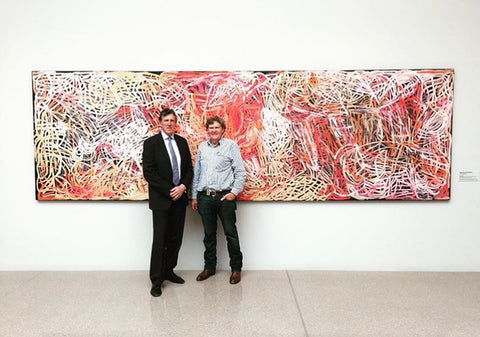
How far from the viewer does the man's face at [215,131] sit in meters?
3.14

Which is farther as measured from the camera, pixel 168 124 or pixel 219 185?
pixel 219 185

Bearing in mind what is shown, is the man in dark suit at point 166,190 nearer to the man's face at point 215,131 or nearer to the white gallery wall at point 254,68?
the man's face at point 215,131

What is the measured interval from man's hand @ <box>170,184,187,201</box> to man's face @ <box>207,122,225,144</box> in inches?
21.0

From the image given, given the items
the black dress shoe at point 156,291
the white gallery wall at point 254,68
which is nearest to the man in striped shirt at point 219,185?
the white gallery wall at point 254,68

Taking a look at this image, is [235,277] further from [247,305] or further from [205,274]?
[247,305]

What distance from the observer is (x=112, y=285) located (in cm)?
311

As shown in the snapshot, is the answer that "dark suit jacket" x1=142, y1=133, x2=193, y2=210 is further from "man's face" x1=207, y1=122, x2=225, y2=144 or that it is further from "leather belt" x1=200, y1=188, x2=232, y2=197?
"man's face" x1=207, y1=122, x2=225, y2=144

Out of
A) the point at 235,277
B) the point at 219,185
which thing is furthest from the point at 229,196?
the point at 235,277

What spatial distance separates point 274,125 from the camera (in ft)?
11.1

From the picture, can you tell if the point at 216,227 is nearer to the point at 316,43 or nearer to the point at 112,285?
the point at 112,285

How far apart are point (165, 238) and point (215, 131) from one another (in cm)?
107

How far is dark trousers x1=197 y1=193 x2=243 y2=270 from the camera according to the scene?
125 inches
